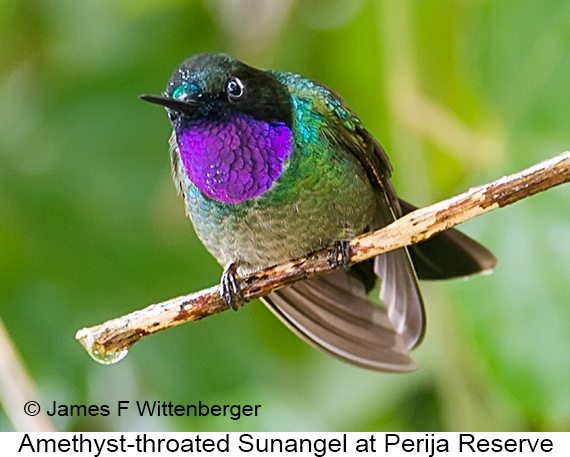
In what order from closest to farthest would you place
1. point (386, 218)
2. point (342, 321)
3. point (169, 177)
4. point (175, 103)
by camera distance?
1. point (175, 103)
2. point (386, 218)
3. point (342, 321)
4. point (169, 177)

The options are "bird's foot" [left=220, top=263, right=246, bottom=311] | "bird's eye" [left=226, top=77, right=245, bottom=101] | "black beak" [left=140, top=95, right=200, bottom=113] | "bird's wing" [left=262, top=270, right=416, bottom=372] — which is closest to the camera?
"black beak" [left=140, top=95, right=200, bottom=113]

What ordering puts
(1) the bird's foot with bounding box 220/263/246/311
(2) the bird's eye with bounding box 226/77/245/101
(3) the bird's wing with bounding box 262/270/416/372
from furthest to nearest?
(3) the bird's wing with bounding box 262/270/416/372 → (1) the bird's foot with bounding box 220/263/246/311 → (2) the bird's eye with bounding box 226/77/245/101

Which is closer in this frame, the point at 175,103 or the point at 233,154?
the point at 175,103

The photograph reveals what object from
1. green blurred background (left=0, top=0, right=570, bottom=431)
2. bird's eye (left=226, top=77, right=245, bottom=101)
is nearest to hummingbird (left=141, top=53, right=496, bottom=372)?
bird's eye (left=226, top=77, right=245, bottom=101)

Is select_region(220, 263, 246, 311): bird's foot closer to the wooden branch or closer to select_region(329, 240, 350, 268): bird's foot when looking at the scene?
the wooden branch

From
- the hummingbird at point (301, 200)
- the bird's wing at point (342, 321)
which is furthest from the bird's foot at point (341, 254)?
the bird's wing at point (342, 321)

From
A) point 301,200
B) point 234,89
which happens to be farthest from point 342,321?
point 234,89

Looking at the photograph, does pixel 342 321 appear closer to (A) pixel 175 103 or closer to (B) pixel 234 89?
(B) pixel 234 89

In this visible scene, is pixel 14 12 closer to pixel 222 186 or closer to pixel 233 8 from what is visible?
pixel 233 8
